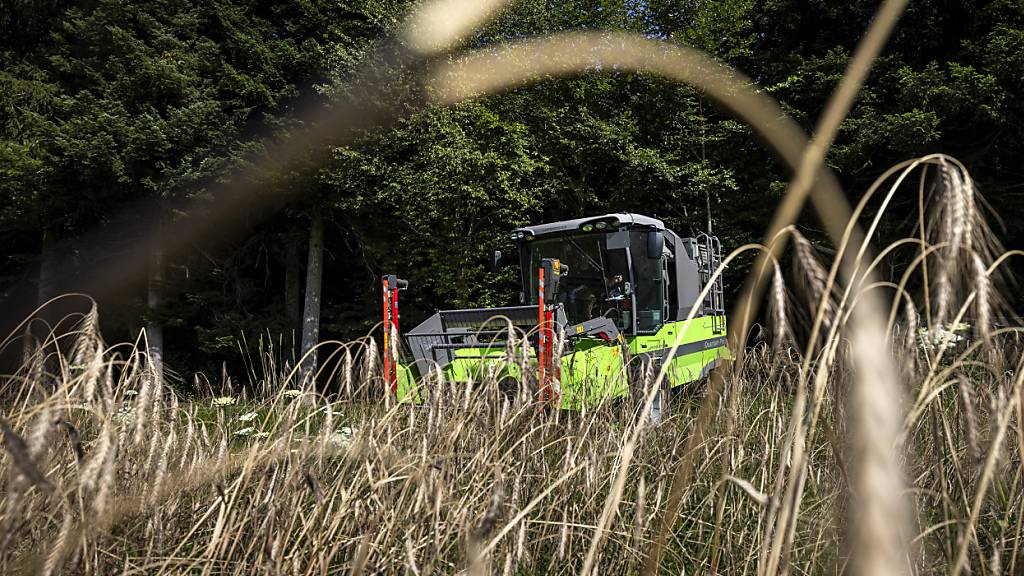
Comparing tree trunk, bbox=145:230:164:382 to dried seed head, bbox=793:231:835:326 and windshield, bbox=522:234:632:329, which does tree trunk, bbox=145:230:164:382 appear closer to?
windshield, bbox=522:234:632:329

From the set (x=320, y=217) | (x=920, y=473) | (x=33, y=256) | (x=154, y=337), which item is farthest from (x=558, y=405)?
(x=33, y=256)

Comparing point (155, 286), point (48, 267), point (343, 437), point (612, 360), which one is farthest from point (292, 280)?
point (343, 437)

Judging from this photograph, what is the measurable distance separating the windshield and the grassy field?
5007 millimetres

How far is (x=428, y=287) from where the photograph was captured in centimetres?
1531

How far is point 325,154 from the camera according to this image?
12.9 m

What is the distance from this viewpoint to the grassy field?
938mm

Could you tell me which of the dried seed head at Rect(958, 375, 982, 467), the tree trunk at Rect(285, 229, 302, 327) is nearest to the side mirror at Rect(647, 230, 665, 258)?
the dried seed head at Rect(958, 375, 982, 467)

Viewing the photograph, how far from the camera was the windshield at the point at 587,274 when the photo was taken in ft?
25.3

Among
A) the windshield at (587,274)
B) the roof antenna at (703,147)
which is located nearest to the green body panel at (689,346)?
the windshield at (587,274)

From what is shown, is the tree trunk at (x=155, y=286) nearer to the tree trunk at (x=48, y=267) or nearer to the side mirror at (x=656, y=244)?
the tree trunk at (x=48, y=267)

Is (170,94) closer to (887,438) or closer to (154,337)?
(154,337)

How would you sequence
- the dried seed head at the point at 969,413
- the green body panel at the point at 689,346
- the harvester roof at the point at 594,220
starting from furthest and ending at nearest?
the harvester roof at the point at 594,220
the green body panel at the point at 689,346
the dried seed head at the point at 969,413

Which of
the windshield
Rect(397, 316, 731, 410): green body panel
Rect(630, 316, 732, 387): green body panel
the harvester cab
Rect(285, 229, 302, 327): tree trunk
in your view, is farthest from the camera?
Rect(285, 229, 302, 327): tree trunk

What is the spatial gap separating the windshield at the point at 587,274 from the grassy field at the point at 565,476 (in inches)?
197
